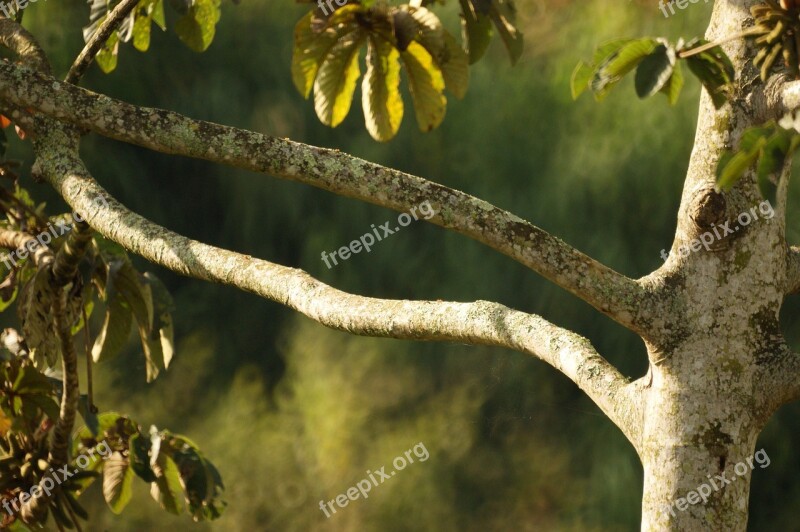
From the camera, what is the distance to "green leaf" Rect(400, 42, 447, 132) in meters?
0.95

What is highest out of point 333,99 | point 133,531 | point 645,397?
point 333,99

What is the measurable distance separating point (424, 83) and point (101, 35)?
1.61 ft

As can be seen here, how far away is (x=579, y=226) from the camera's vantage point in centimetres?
224

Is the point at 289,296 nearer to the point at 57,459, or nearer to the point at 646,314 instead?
the point at 646,314

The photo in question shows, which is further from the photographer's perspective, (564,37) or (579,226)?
(564,37)

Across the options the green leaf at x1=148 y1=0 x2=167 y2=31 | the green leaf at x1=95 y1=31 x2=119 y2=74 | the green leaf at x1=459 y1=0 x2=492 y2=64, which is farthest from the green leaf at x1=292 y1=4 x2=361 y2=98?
the green leaf at x1=95 y1=31 x2=119 y2=74

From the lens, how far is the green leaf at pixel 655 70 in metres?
0.80

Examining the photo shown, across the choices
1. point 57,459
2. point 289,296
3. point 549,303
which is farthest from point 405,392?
point 289,296

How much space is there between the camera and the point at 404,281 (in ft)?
7.68

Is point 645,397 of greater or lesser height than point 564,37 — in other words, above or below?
below

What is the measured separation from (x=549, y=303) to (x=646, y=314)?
1305 millimetres

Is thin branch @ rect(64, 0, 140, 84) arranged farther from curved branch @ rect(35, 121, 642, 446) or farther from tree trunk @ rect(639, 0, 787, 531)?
tree trunk @ rect(639, 0, 787, 531)

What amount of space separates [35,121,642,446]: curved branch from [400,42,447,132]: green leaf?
0.21 metres

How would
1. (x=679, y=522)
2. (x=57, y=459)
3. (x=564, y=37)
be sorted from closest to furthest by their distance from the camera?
(x=679, y=522) < (x=57, y=459) < (x=564, y=37)
